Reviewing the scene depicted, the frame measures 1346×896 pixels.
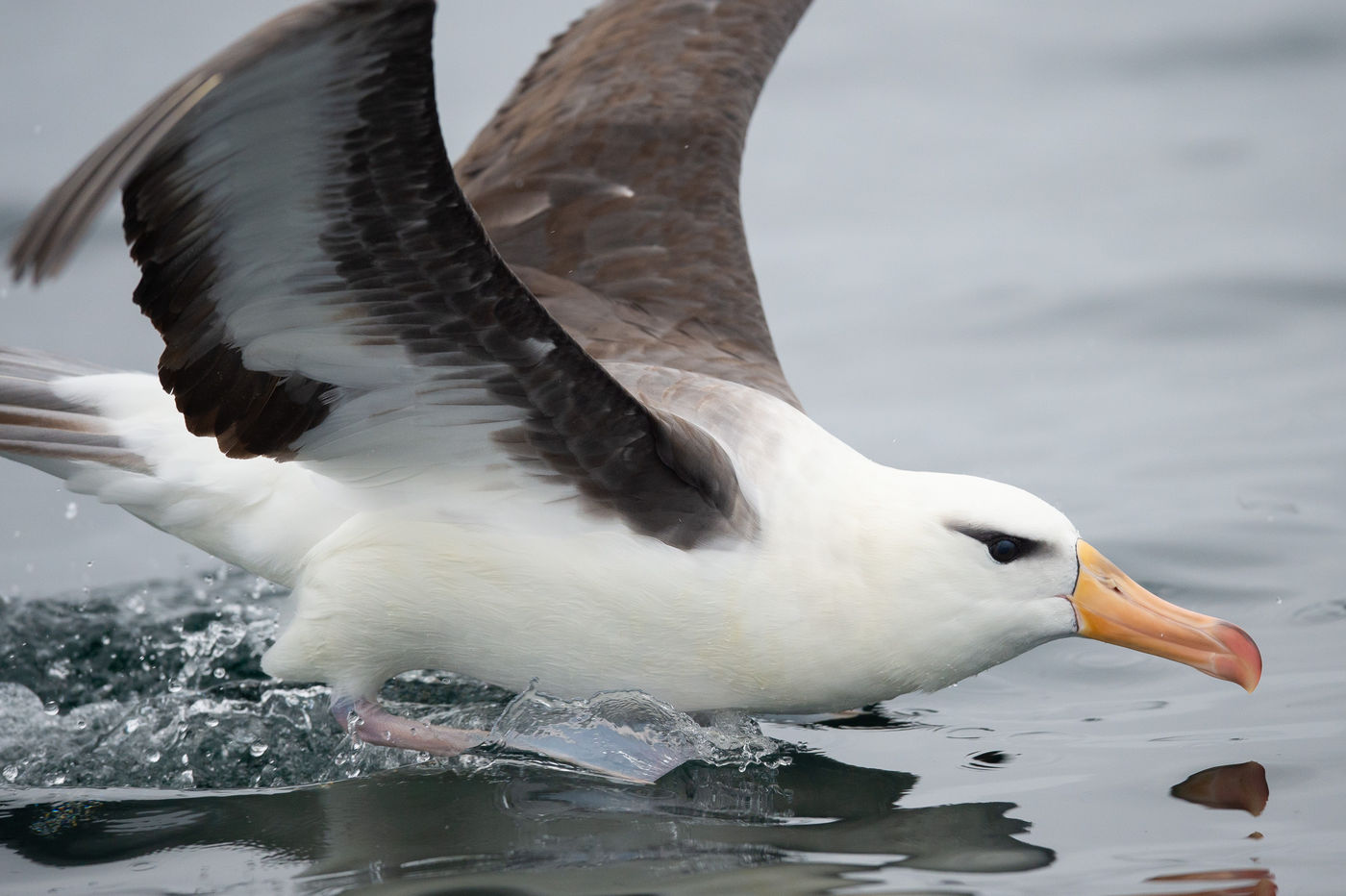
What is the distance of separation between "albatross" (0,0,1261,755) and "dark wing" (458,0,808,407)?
1.84 feet

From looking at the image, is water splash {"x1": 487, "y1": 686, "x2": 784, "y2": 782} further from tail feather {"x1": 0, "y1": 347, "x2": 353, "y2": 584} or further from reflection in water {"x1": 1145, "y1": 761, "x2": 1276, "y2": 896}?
reflection in water {"x1": 1145, "y1": 761, "x2": 1276, "y2": 896}

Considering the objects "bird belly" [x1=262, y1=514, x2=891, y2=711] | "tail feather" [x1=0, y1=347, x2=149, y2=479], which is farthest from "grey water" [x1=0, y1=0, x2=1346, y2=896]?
"tail feather" [x1=0, y1=347, x2=149, y2=479]

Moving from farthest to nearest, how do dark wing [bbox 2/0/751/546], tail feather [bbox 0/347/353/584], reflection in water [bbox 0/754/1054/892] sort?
tail feather [bbox 0/347/353/584] → reflection in water [bbox 0/754/1054/892] → dark wing [bbox 2/0/751/546]

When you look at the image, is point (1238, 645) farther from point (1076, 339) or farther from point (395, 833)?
point (1076, 339)

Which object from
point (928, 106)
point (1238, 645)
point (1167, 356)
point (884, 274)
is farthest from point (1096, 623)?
point (928, 106)

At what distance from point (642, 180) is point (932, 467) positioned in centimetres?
204

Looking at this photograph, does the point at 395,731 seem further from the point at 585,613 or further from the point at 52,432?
the point at 52,432

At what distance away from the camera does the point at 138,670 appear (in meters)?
5.95

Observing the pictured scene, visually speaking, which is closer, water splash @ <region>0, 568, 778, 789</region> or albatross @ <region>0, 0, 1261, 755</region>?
albatross @ <region>0, 0, 1261, 755</region>

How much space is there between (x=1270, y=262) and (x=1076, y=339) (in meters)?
1.44

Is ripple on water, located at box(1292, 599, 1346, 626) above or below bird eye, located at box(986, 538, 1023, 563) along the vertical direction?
above

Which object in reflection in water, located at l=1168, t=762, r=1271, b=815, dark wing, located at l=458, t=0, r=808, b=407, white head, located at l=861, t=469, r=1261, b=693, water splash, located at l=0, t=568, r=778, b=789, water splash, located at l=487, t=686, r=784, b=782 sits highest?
dark wing, located at l=458, t=0, r=808, b=407

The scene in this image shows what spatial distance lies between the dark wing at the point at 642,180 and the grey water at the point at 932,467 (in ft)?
4.81

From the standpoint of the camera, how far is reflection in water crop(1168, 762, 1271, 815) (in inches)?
175
